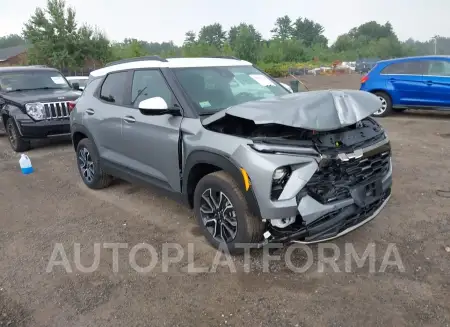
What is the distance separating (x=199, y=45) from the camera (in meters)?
60.4

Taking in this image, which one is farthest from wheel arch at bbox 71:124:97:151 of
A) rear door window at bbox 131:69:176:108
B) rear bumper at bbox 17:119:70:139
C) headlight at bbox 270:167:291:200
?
headlight at bbox 270:167:291:200

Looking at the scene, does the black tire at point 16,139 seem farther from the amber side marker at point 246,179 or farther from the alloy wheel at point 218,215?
the amber side marker at point 246,179

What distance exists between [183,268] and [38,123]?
587 centimetres

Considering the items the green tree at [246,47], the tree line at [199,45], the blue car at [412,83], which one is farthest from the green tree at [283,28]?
the blue car at [412,83]

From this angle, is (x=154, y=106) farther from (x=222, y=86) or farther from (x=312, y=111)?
(x=312, y=111)

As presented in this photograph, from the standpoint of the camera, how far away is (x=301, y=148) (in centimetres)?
298

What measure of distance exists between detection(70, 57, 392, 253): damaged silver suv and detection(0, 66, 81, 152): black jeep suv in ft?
13.8

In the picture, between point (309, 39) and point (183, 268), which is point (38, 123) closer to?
point (183, 268)

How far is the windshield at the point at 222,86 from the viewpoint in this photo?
3.80 m

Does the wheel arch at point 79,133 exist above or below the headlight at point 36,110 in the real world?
below

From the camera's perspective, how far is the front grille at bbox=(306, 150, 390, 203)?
9.87ft

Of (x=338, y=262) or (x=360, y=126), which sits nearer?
(x=338, y=262)

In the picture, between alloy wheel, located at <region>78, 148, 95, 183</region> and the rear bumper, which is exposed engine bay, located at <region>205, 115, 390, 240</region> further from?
the rear bumper

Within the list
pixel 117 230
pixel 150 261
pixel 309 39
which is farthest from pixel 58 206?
pixel 309 39
